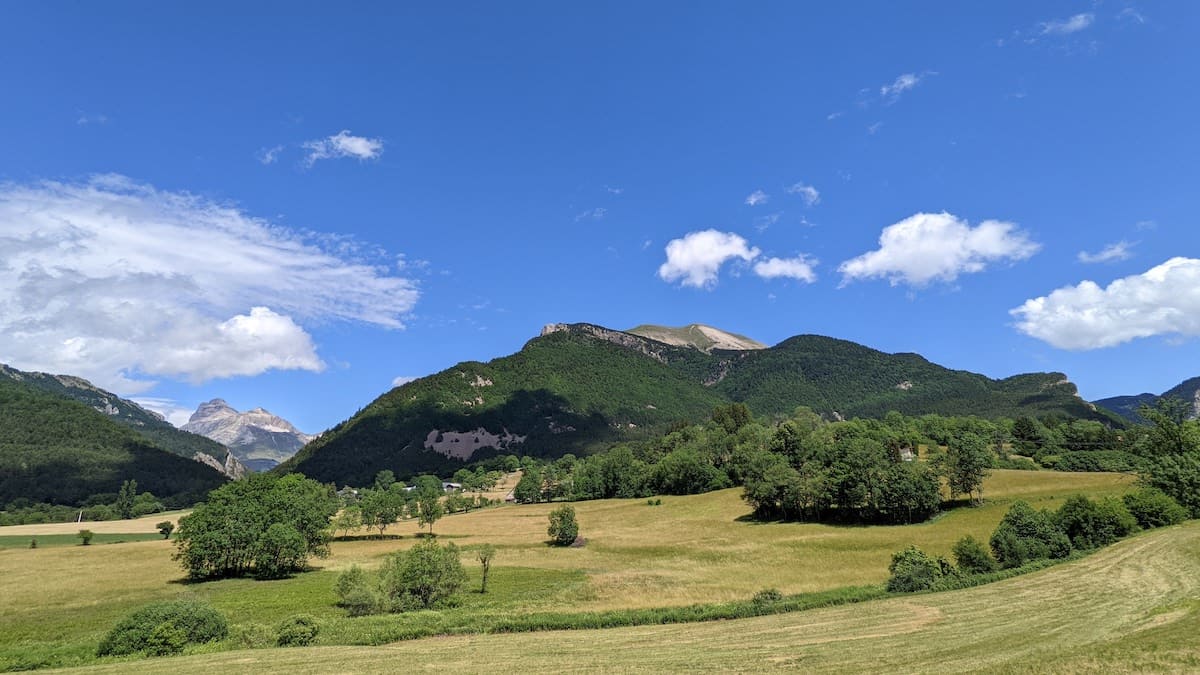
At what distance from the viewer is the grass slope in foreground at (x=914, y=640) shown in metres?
21.9

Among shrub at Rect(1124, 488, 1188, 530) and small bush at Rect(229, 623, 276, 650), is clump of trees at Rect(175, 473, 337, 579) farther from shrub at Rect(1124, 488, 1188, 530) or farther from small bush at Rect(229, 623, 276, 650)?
shrub at Rect(1124, 488, 1188, 530)

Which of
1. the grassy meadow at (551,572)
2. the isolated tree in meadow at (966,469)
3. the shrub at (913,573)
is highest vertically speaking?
the isolated tree in meadow at (966,469)

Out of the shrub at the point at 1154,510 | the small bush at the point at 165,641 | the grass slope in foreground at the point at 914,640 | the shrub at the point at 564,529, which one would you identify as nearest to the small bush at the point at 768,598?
the grass slope in foreground at the point at 914,640

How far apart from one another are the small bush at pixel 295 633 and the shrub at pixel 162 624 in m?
5.21

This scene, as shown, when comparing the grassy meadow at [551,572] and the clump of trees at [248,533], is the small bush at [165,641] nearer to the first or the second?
the grassy meadow at [551,572]

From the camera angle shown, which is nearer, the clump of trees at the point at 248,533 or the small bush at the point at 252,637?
the small bush at the point at 252,637

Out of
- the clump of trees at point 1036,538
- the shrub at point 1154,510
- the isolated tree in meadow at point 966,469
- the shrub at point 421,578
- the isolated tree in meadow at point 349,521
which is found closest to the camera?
the clump of trees at point 1036,538

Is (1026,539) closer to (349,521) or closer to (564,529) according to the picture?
(564,529)

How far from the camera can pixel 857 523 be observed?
3745 inches

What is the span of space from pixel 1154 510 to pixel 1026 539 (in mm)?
17068

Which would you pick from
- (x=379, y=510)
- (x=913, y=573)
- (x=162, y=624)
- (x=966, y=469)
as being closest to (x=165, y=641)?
(x=162, y=624)

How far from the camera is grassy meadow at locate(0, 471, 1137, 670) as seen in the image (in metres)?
45.4

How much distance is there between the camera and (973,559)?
2023 inches

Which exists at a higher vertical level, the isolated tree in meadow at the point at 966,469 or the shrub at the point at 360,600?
the isolated tree in meadow at the point at 966,469
